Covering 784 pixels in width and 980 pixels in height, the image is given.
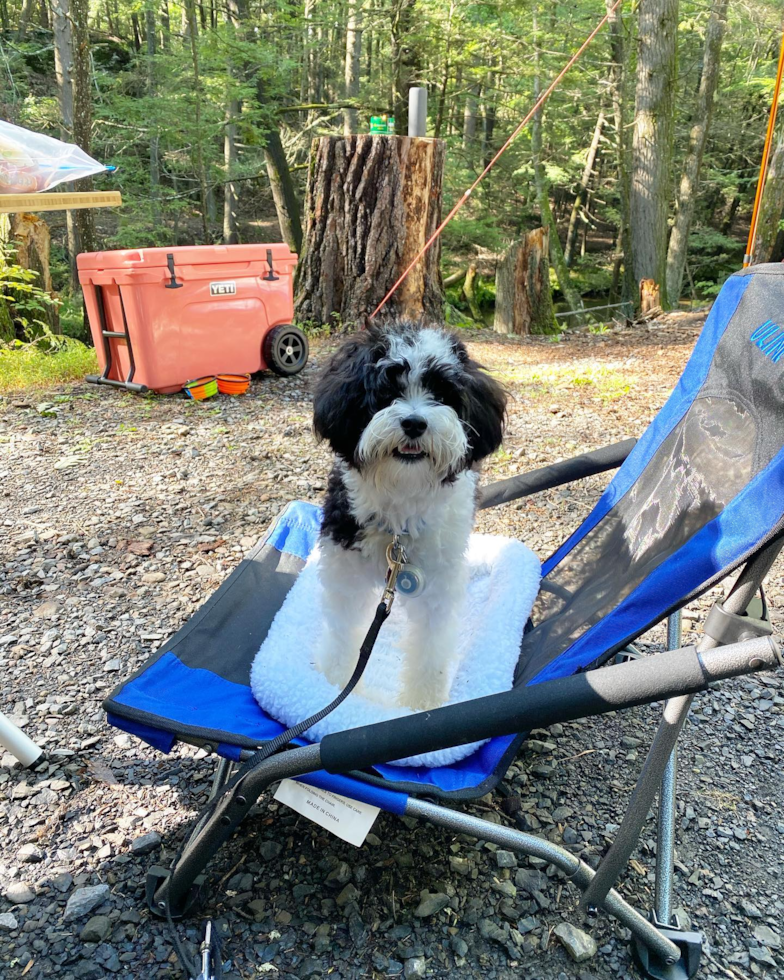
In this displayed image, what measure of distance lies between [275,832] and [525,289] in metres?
8.64

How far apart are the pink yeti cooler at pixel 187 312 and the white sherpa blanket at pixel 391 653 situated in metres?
3.08

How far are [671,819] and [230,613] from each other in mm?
1566

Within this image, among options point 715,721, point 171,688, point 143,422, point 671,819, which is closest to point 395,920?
point 671,819

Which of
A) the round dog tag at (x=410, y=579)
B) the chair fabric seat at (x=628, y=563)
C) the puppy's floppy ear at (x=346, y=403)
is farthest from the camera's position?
the round dog tag at (x=410, y=579)

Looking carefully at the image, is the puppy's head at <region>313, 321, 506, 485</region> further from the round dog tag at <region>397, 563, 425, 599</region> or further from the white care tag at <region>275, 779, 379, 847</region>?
the white care tag at <region>275, 779, 379, 847</region>

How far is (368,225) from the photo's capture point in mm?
6703

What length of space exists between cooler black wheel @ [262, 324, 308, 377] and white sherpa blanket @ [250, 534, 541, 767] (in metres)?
3.32

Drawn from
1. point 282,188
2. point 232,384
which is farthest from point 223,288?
point 282,188

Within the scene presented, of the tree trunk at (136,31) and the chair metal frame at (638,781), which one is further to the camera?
the tree trunk at (136,31)

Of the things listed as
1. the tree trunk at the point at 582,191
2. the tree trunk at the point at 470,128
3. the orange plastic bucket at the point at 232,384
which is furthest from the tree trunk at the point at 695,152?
the orange plastic bucket at the point at 232,384

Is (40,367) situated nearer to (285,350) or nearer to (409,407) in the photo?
(285,350)

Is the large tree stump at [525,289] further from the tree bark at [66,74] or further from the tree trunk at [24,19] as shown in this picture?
the tree trunk at [24,19]

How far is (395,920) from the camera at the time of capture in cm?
170

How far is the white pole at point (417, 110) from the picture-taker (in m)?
6.63
